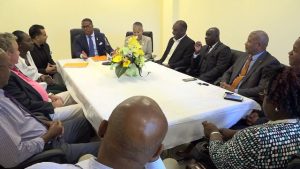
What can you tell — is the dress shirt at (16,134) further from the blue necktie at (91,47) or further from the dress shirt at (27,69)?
the blue necktie at (91,47)

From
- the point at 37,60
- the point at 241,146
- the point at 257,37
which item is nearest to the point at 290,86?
the point at 241,146

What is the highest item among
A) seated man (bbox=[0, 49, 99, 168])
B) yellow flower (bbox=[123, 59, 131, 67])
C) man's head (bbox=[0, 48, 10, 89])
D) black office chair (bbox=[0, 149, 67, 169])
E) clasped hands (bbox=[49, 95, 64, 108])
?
man's head (bbox=[0, 48, 10, 89])

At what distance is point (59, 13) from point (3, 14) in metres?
0.99

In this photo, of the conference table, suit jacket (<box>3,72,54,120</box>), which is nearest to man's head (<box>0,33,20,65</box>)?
suit jacket (<box>3,72,54,120</box>)

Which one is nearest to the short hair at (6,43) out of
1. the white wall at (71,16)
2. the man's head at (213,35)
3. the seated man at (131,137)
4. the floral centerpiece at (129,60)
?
the floral centerpiece at (129,60)

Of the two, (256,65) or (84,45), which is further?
(84,45)

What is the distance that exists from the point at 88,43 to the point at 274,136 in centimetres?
357

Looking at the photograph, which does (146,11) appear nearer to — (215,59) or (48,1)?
(48,1)

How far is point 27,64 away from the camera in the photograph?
3.06m

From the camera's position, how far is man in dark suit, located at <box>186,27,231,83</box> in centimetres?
316

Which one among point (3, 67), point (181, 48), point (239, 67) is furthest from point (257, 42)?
point (3, 67)

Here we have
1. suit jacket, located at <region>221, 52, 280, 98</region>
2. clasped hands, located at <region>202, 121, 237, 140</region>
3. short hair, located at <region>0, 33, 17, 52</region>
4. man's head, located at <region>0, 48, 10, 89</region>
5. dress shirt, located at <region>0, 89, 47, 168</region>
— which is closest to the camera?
dress shirt, located at <region>0, 89, 47, 168</region>

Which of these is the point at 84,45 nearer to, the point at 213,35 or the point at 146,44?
the point at 146,44

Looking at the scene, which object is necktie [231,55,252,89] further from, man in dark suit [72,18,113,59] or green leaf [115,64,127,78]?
man in dark suit [72,18,113,59]
